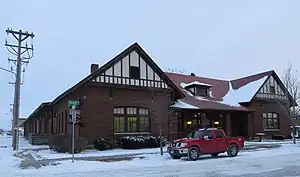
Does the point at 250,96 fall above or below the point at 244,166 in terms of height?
above

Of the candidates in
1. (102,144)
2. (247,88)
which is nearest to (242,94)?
(247,88)

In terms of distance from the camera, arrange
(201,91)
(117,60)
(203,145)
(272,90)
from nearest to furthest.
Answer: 1. (203,145)
2. (117,60)
3. (201,91)
4. (272,90)

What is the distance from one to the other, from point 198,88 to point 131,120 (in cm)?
1053

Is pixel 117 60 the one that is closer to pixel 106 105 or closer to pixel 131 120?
pixel 106 105

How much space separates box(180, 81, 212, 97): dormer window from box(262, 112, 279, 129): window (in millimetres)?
7774

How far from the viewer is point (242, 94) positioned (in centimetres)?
4003

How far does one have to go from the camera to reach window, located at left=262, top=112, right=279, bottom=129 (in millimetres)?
40656

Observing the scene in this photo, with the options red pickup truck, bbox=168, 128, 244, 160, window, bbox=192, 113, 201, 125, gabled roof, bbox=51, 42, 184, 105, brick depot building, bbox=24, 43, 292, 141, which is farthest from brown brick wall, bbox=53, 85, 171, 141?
red pickup truck, bbox=168, 128, 244, 160

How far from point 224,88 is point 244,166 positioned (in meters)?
27.5

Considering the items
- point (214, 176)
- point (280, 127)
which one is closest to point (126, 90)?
point (214, 176)

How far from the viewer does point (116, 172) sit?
14406mm

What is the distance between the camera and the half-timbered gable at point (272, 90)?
39741 millimetres

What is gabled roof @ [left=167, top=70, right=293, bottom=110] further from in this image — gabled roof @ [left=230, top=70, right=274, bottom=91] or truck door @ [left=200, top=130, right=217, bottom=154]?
truck door @ [left=200, top=130, right=217, bottom=154]

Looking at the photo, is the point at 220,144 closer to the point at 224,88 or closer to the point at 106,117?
the point at 106,117
